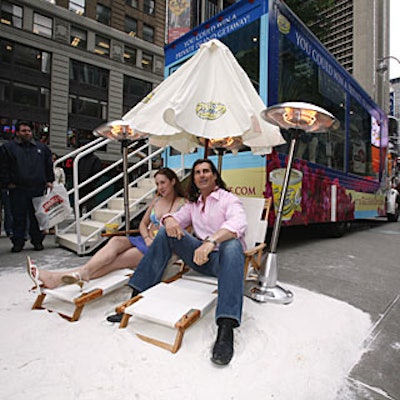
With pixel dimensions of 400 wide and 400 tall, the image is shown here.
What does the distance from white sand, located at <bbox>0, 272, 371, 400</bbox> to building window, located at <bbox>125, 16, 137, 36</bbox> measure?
82.8 feet

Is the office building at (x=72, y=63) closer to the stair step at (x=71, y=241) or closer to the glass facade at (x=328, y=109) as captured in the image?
the stair step at (x=71, y=241)

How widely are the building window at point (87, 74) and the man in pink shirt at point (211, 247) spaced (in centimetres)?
2095

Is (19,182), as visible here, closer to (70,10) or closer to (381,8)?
(70,10)

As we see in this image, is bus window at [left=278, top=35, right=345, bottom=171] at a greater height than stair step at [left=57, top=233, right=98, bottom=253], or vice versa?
bus window at [left=278, top=35, right=345, bottom=171]

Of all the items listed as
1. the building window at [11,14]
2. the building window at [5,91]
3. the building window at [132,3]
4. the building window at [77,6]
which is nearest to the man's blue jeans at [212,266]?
the building window at [5,91]

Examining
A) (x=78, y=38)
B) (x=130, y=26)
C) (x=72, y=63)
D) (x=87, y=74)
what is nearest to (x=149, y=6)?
(x=130, y=26)

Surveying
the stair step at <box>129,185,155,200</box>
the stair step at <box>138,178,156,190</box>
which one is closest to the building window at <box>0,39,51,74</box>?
the stair step at <box>138,178,156,190</box>

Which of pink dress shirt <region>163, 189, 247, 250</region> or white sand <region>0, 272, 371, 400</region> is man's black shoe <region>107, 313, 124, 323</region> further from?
pink dress shirt <region>163, 189, 247, 250</region>

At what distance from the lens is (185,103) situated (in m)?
2.45

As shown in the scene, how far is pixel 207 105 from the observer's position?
2.57m

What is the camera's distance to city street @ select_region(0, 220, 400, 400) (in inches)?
63.1

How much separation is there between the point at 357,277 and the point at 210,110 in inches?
108

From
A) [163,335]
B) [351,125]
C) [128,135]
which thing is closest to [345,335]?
[163,335]

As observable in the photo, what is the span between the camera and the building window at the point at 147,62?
23.2m
